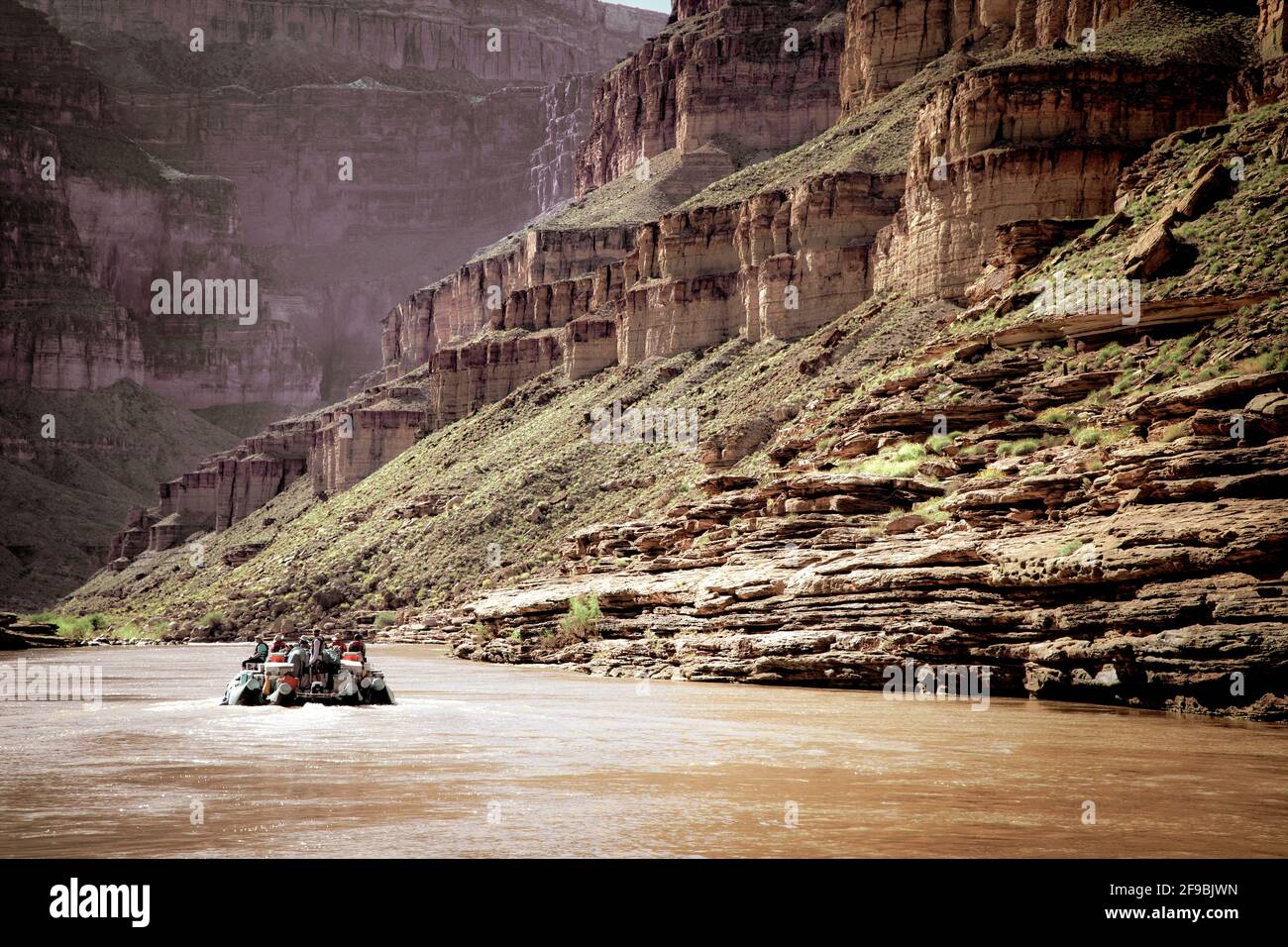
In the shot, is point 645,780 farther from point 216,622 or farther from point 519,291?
point 519,291

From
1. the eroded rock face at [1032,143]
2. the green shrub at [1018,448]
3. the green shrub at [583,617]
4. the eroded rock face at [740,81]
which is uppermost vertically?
the eroded rock face at [740,81]

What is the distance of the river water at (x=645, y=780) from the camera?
19.4 m

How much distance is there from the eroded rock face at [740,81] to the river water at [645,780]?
4810 inches

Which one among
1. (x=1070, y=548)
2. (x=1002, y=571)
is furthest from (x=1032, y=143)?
(x=1070, y=548)

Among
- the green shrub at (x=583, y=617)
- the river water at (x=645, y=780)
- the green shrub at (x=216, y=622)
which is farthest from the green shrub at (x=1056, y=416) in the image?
the green shrub at (x=216, y=622)

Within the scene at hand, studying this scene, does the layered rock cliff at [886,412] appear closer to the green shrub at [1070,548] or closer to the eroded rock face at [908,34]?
the eroded rock face at [908,34]

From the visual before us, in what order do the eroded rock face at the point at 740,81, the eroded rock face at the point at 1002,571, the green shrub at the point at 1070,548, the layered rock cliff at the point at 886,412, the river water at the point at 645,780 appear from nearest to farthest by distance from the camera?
the river water at the point at 645,780
the eroded rock face at the point at 1002,571
the green shrub at the point at 1070,548
the layered rock cliff at the point at 886,412
the eroded rock face at the point at 740,81

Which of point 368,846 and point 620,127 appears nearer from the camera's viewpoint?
point 368,846

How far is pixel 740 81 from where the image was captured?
520 ft

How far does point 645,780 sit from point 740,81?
140567mm
